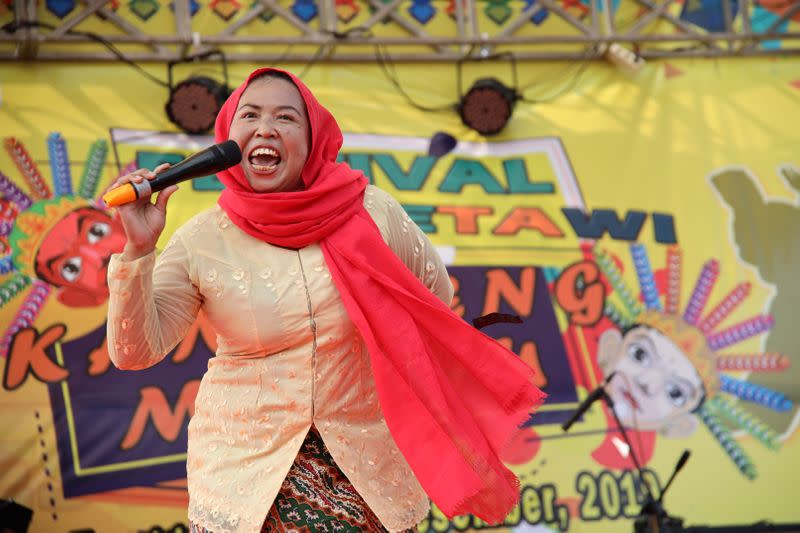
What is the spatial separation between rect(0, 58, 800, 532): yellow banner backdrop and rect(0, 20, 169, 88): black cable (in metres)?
0.04

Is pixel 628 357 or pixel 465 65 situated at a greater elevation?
pixel 465 65

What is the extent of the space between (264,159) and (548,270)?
11.0 feet

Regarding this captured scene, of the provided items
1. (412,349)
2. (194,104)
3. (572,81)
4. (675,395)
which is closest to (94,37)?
(194,104)

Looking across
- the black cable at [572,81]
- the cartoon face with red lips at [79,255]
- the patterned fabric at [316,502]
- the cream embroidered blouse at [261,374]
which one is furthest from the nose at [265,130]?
the black cable at [572,81]

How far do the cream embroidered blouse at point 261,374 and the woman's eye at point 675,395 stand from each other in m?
3.41

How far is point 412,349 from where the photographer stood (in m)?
2.01

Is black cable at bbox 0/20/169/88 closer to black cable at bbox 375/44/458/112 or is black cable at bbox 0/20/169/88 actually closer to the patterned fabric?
black cable at bbox 375/44/458/112

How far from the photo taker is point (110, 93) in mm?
4938

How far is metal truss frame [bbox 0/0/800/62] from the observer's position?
194 inches

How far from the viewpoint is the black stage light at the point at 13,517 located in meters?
4.23

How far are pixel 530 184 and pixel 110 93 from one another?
1965mm

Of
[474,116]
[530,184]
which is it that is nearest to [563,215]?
[530,184]

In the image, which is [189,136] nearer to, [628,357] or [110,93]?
[110,93]

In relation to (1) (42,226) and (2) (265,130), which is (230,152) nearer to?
(2) (265,130)
